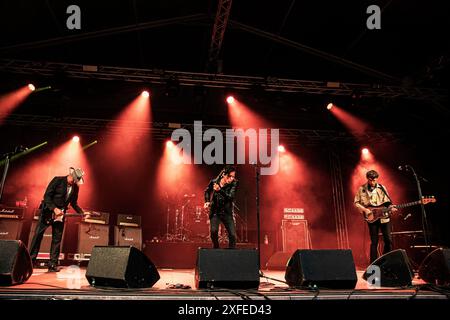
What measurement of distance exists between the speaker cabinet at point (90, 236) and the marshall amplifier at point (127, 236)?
0.97ft

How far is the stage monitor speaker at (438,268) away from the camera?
3.41m

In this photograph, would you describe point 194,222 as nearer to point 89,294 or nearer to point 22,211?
point 22,211

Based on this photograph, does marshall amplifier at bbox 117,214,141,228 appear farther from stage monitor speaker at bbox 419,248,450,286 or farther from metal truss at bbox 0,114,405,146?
stage monitor speaker at bbox 419,248,450,286

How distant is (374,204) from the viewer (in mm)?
6109

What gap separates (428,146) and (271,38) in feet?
20.3

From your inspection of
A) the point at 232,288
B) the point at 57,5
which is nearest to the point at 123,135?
the point at 57,5

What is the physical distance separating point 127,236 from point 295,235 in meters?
5.08

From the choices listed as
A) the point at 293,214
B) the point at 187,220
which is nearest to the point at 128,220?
the point at 187,220

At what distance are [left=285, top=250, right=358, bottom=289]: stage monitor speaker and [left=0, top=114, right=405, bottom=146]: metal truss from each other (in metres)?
7.61

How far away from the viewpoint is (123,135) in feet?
36.5

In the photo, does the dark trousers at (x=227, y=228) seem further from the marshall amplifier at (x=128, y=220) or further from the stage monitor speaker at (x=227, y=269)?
the marshall amplifier at (x=128, y=220)

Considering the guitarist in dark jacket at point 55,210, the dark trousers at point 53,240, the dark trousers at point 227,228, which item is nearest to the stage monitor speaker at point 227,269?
the dark trousers at point 227,228

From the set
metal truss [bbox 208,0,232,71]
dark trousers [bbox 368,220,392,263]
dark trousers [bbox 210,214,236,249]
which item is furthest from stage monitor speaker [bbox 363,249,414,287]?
metal truss [bbox 208,0,232,71]

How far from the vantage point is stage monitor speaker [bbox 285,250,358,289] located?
3.21 meters
